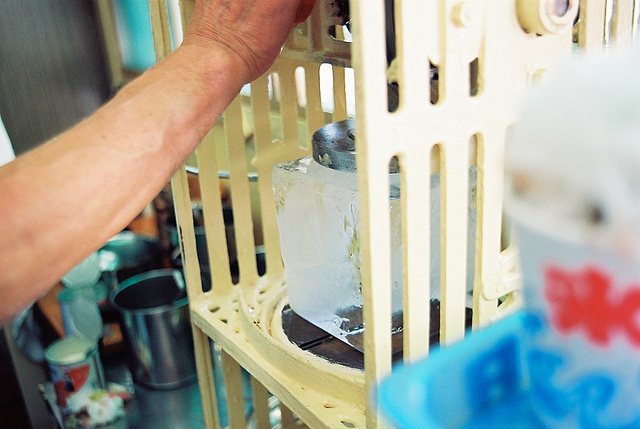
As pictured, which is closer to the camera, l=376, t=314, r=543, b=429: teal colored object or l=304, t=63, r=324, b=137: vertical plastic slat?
l=376, t=314, r=543, b=429: teal colored object

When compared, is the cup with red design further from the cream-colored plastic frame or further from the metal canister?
the metal canister

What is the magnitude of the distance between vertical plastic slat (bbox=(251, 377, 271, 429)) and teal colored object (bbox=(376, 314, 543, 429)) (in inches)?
30.0

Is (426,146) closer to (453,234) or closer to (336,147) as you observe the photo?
(453,234)

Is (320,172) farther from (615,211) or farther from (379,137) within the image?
(615,211)

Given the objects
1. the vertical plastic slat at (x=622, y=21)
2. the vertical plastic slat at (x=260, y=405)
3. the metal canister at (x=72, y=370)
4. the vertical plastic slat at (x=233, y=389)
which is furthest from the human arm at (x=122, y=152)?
the metal canister at (x=72, y=370)

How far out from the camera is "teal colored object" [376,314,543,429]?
0.29m

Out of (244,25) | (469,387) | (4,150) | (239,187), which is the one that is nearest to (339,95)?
(239,187)

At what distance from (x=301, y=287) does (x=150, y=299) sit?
107 cm

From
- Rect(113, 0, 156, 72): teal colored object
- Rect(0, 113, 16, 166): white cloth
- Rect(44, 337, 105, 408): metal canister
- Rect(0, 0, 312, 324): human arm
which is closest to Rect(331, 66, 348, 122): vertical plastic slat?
Rect(0, 0, 312, 324): human arm

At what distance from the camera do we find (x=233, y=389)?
985mm

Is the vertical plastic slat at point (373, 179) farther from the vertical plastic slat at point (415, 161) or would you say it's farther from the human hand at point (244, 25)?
the human hand at point (244, 25)

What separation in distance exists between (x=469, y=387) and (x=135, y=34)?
6.89ft

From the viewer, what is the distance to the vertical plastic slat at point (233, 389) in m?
0.96

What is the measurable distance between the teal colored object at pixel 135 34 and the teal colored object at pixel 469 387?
2.01 m
